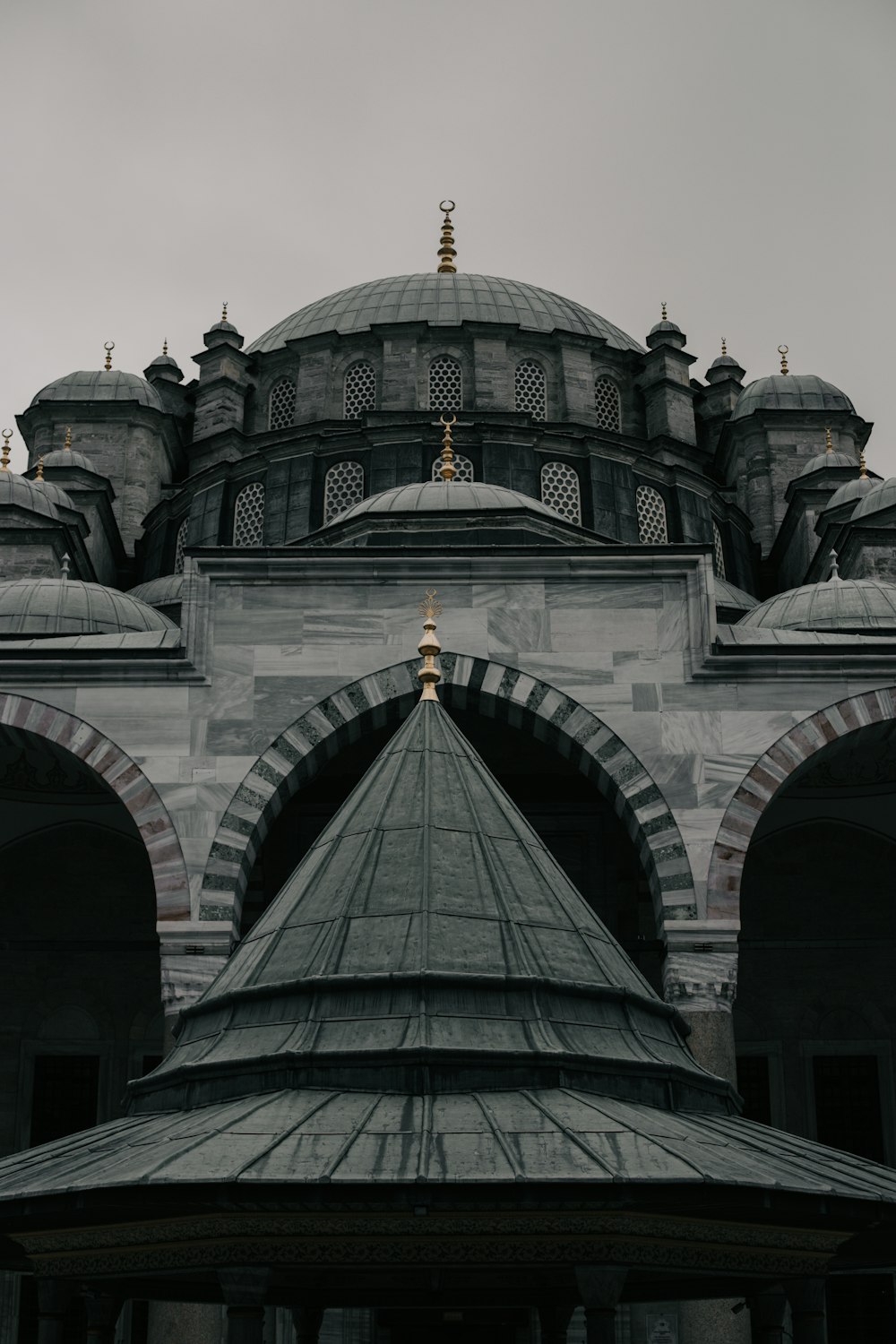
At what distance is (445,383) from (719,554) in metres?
5.02

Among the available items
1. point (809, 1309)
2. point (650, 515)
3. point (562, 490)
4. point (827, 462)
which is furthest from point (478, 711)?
point (827, 462)

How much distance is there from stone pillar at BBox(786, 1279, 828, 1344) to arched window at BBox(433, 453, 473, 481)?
643 inches

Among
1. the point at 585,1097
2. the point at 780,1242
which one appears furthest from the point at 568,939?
the point at 780,1242

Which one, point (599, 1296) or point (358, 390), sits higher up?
point (358, 390)

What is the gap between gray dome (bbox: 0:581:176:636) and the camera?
→ 59.2ft

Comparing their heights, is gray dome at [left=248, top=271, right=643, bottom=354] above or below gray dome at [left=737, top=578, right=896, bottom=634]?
above

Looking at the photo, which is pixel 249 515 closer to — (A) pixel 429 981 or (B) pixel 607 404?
(B) pixel 607 404

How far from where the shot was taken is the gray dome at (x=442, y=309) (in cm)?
2658

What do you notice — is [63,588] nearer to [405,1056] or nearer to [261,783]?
[261,783]

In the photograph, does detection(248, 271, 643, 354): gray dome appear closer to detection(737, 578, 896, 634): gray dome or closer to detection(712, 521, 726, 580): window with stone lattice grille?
detection(712, 521, 726, 580): window with stone lattice grille

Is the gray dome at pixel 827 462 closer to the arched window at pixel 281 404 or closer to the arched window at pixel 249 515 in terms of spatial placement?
the arched window at pixel 281 404

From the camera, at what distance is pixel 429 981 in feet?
21.9

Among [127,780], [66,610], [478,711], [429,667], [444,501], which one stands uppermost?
[444,501]

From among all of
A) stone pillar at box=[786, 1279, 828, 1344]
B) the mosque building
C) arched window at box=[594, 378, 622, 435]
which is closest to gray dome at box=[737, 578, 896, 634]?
the mosque building
